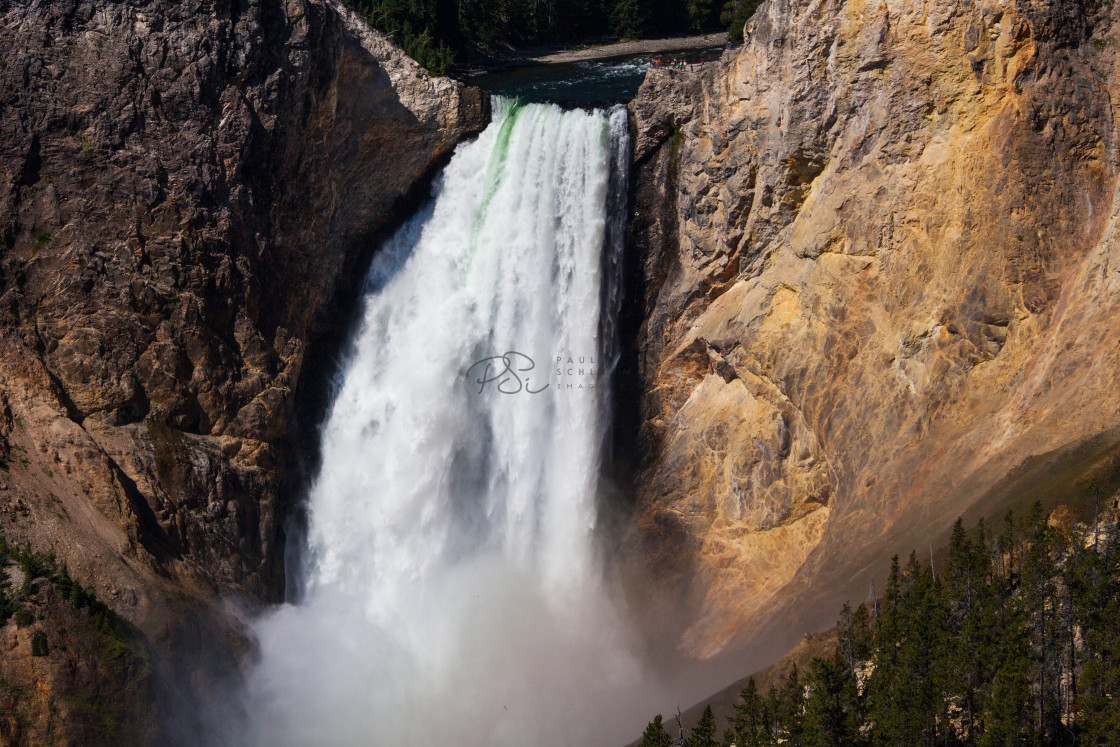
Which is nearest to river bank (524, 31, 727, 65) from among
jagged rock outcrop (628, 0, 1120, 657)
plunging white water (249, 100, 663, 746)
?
plunging white water (249, 100, 663, 746)

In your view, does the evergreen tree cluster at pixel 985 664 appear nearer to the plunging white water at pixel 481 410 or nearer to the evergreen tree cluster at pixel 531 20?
the plunging white water at pixel 481 410

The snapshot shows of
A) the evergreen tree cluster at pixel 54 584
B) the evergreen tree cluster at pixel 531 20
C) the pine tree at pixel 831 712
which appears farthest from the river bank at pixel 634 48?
the pine tree at pixel 831 712

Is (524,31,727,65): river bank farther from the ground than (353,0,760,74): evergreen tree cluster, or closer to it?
closer to it

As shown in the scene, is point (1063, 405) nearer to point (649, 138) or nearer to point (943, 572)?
point (943, 572)

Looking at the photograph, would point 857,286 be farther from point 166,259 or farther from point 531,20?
point 531,20

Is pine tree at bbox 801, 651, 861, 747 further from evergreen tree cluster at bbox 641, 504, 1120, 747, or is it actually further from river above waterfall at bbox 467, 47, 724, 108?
river above waterfall at bbox 467, 47, 724, 108

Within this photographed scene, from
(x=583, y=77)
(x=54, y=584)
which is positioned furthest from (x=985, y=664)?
(x=583, y=77)
